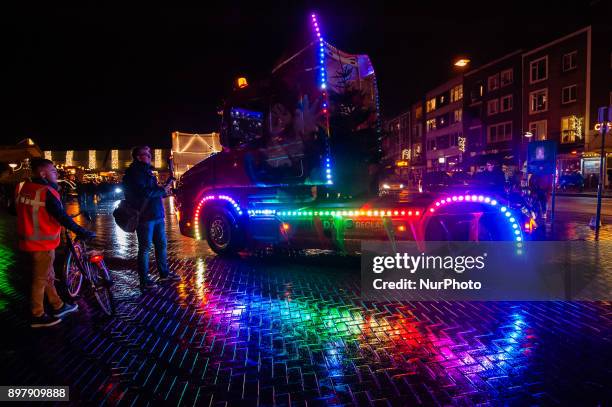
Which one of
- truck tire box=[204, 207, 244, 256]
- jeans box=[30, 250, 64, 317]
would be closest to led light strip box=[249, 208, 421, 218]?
truck tire box=[204, 207, 244, 256]

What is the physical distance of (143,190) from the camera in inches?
239

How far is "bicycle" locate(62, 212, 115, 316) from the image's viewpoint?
4.98 metres

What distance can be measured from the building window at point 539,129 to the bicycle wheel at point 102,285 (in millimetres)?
40039

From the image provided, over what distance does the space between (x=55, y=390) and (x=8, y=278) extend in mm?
4799

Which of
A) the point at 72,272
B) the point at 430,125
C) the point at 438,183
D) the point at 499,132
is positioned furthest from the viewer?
the point at 430,125

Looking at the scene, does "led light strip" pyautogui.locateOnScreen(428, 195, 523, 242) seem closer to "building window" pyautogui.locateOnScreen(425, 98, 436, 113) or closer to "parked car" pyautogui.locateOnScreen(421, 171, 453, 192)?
"parked car" pyautogui.locateOnScreen(421, 171, 453, 192)

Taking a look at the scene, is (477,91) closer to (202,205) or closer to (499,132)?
(499,132)

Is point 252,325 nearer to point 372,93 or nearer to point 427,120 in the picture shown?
point 372,93

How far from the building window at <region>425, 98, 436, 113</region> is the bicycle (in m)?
57.5

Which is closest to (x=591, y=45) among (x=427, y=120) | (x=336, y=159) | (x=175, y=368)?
(x=427, y=120)

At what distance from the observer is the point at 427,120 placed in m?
59.6

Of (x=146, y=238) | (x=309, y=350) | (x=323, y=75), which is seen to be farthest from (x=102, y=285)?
(x=323, y=75)

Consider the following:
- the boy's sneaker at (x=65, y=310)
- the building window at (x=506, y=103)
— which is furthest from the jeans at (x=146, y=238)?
the building window at (x=506, y=103)

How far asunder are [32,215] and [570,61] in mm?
40243
